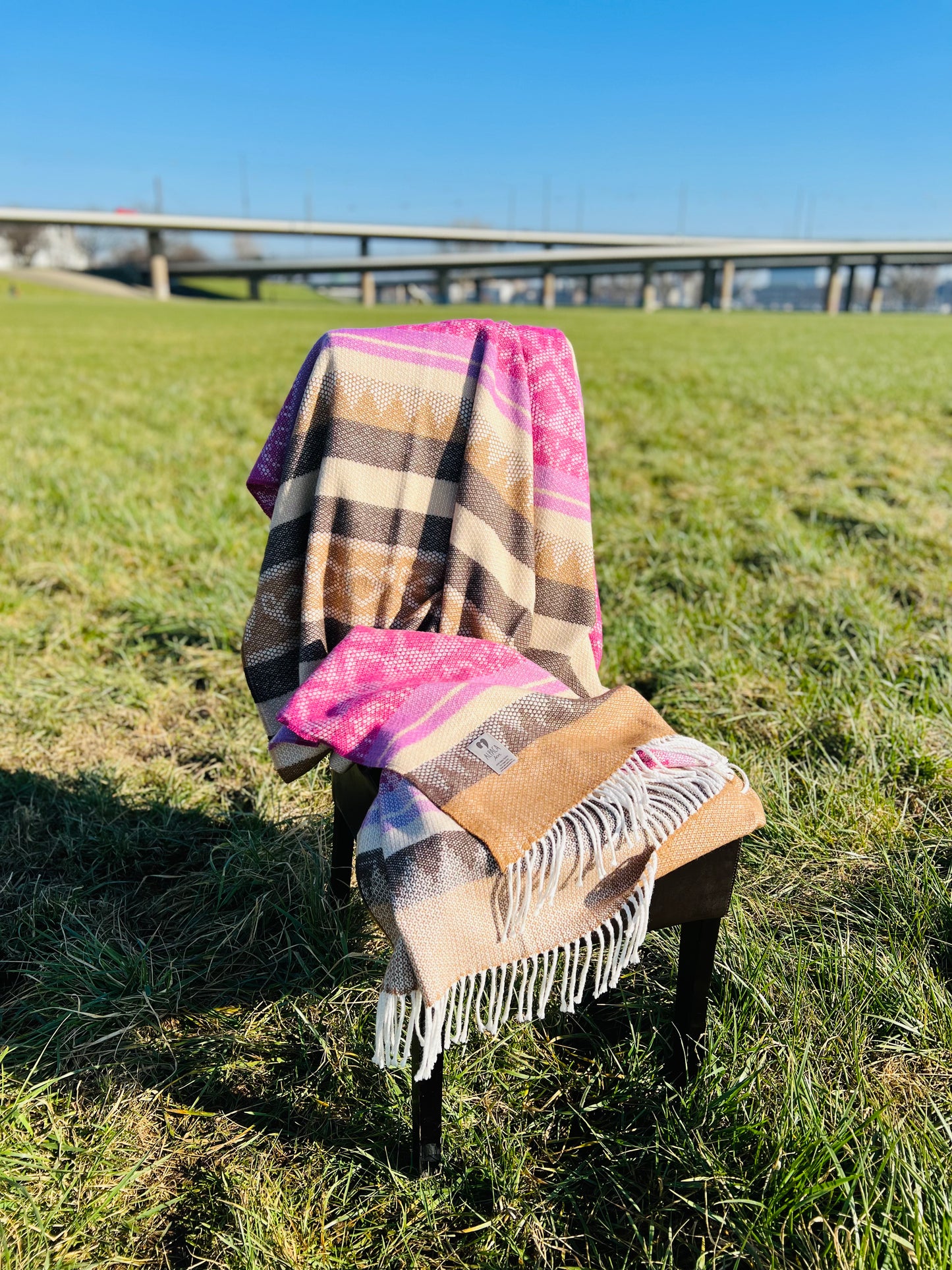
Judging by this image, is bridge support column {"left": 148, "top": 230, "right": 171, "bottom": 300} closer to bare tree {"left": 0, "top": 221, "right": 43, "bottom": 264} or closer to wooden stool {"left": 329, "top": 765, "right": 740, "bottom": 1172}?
bare tree {"left": 0, "top": 221, "right": 43, "bottom": 264}

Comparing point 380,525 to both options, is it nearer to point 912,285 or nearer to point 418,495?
point 418,495

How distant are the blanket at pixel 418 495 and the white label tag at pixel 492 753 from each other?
0.45 meters

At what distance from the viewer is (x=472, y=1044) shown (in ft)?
6.20

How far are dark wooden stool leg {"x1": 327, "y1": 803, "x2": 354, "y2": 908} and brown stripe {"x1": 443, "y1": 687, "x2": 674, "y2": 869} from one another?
80 cm

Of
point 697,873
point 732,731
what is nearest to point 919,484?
point 732,731

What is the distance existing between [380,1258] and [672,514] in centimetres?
483

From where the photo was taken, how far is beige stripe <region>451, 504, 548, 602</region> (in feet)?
6.29

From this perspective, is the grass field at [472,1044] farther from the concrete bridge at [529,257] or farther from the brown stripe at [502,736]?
the concrete bridge at [529,257]

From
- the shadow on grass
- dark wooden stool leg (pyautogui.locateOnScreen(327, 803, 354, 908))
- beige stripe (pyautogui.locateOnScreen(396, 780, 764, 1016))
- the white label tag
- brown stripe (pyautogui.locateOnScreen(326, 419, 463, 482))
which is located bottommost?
the shadow on grass

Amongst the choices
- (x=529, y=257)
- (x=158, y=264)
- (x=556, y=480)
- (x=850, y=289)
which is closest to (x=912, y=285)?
(x=850, y=289)

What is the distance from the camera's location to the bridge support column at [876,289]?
73562 millimetres

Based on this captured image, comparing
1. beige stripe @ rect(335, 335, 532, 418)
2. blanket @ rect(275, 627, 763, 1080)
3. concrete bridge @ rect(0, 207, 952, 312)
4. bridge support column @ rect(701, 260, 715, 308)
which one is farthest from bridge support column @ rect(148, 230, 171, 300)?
blanket @ rect(275, 627, 763, 1080)

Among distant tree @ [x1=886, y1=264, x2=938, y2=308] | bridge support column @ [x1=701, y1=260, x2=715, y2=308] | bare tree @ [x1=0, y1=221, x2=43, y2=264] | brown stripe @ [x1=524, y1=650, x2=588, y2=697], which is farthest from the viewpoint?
distant tree @ [x1=886, y1=264, x2=938, y2=308]

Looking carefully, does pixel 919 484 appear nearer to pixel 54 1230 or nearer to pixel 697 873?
pixel 697 873
